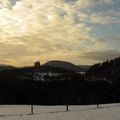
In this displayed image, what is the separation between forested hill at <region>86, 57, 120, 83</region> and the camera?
317ft

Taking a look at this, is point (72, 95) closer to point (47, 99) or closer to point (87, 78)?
point (47, 99)

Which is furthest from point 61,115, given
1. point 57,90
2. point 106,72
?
point 106,72

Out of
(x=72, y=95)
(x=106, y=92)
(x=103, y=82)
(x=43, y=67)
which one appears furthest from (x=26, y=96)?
(x=43, y=67)

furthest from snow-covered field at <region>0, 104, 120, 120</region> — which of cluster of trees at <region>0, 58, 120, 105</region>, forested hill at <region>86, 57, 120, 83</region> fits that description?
forested hill at <region>86, 57, 120, 83</region>

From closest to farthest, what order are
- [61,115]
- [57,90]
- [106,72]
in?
[61,115] → [57,90] → [106,72]

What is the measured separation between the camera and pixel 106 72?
357 feet

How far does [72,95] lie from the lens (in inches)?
3078

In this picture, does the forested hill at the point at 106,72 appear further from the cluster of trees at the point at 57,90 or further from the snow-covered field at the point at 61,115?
the snow-covered field at the point at 61,115

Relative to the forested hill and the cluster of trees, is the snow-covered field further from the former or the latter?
the forested hill

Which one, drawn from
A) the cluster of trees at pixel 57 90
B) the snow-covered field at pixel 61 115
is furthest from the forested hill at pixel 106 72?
the snow-covered field at pixel 61 115

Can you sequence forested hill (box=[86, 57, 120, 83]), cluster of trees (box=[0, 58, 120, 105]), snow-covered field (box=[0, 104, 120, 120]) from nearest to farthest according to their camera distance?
snow-covered field (box=[0, 104, 120, 120]), cluster of trees (box=[0, 58, 120, 105]), forested hill (box=[86, 57, 120, 83])

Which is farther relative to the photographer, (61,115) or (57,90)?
(57,90)

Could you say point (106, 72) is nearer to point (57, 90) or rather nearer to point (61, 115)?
point (57, 90)

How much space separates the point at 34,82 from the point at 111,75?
22.6 m
